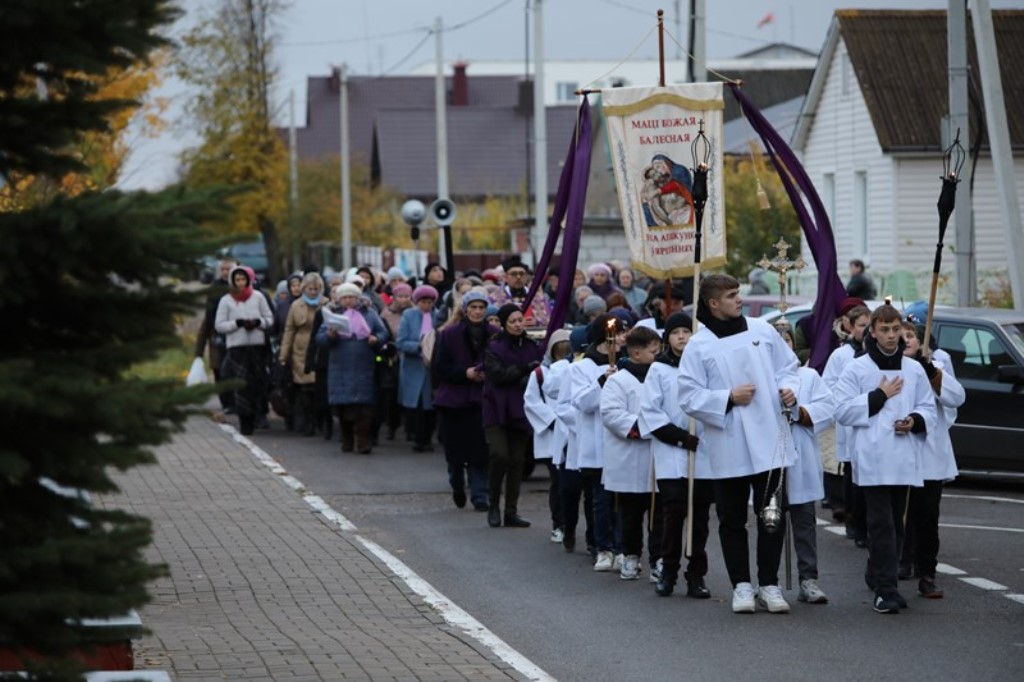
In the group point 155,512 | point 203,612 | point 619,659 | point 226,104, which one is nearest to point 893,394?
point 619,659

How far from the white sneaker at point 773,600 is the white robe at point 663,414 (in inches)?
38.0

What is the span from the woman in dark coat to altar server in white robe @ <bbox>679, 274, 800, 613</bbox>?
480cm

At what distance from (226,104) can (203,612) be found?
50071mm

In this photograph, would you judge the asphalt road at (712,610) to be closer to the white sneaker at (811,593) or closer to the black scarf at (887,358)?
the white sneaker at (811,593)

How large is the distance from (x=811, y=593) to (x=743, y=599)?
0.56m

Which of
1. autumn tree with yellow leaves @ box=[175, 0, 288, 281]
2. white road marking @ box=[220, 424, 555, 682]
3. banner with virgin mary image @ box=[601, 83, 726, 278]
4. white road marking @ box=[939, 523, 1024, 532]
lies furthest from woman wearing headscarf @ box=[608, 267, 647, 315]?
autumn tree with yellow leaves @ box=[175, 0, 288, 281]

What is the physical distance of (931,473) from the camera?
36.1 feet

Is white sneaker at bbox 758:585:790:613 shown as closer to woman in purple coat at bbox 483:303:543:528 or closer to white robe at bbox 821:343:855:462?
white robe at bbox 821:343:855:462

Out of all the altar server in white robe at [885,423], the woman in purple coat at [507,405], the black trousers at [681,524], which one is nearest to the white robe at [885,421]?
the altar server in white robe at [885,423]

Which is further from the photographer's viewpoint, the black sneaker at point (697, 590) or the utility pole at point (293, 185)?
the utility pole at point (293, 185)

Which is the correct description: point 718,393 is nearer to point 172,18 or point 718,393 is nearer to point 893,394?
point 893,394

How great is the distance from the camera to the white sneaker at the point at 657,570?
11434mm

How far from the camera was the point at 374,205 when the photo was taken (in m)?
61.2

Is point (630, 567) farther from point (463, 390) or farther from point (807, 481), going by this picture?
point (463, 390)
